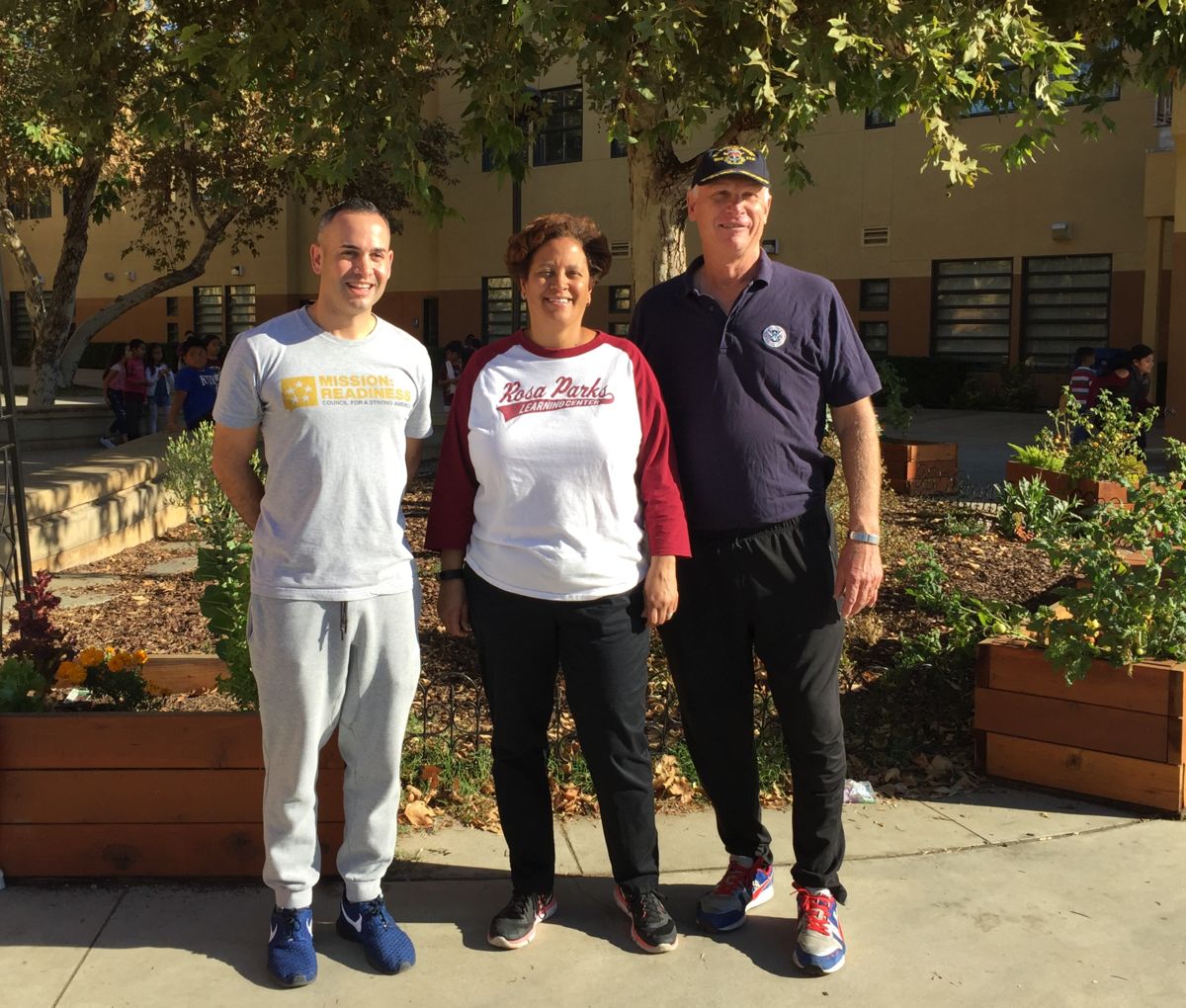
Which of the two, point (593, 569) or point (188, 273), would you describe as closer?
point (593, 569)

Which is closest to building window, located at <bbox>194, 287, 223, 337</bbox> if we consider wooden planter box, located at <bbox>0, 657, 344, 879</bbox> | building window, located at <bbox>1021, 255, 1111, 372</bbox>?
building window, located at <bbox>1021, 255, 1111, 372</bbox>

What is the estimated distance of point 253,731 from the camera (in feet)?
12.1

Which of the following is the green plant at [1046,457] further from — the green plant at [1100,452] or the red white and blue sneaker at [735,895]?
the red white and blue sneaker at [735,895]

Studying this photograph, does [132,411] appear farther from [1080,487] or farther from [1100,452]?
[1100,452]

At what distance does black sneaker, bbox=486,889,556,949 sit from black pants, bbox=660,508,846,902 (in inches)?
22.9

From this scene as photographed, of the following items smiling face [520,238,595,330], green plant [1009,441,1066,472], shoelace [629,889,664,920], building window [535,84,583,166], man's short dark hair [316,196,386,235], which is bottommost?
shoelace [629,889,664,920]

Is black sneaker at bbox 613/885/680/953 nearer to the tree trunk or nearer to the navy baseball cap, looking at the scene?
the navy baseball cap

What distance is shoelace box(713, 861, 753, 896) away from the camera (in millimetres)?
3586

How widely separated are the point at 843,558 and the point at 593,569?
70cm

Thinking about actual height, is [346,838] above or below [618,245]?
below

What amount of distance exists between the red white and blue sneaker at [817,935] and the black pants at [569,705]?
0.41m

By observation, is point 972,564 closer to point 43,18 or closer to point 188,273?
point 43,18

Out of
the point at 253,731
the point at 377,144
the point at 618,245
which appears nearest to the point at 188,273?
the point at 618,245

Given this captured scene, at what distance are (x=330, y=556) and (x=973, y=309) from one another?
68.6 ft
